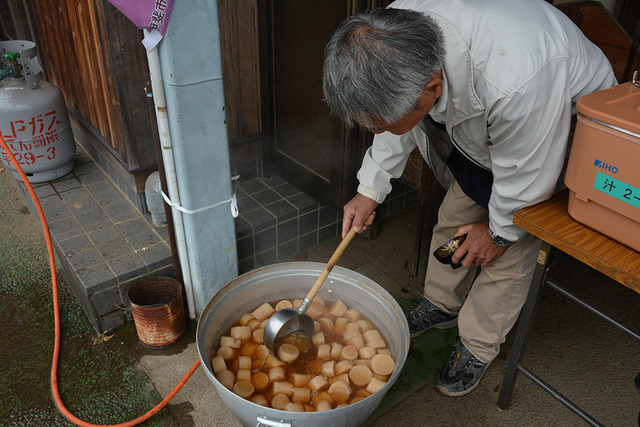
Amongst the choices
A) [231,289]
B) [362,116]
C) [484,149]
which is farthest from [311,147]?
[362,116]

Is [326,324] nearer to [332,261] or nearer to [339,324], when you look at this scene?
[339,324]

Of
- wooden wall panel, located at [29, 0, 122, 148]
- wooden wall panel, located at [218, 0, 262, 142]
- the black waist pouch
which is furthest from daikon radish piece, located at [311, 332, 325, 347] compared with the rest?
wooden wall panel, located at [29, 0, 122, 148]

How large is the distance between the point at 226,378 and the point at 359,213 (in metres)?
1.18

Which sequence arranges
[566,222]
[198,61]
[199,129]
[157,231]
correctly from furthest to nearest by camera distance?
[157,231], [199,129], [198,61], [566,222]

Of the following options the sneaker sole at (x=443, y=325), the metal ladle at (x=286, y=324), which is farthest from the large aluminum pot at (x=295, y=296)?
the sneaker sole at (x=443, y=325)

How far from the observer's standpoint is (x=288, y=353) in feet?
9.11

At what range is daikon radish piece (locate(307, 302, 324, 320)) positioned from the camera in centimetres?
306

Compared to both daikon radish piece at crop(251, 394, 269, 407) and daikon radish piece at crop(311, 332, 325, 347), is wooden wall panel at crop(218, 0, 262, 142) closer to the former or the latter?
daikon radish piece at crop(311, 332, 325, 347)

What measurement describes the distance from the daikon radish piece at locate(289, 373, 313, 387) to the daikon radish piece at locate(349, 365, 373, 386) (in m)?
0.25

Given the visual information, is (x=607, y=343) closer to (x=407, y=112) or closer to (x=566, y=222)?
(x=566, y=222)

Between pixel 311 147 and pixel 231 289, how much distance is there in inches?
67.6

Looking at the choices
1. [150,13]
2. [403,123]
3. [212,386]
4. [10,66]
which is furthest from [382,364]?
[10,66]

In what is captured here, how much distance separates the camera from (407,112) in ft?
6.25

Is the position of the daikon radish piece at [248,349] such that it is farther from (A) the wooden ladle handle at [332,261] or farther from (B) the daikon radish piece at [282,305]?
(A) the wooden ladle handle at [332,261]
